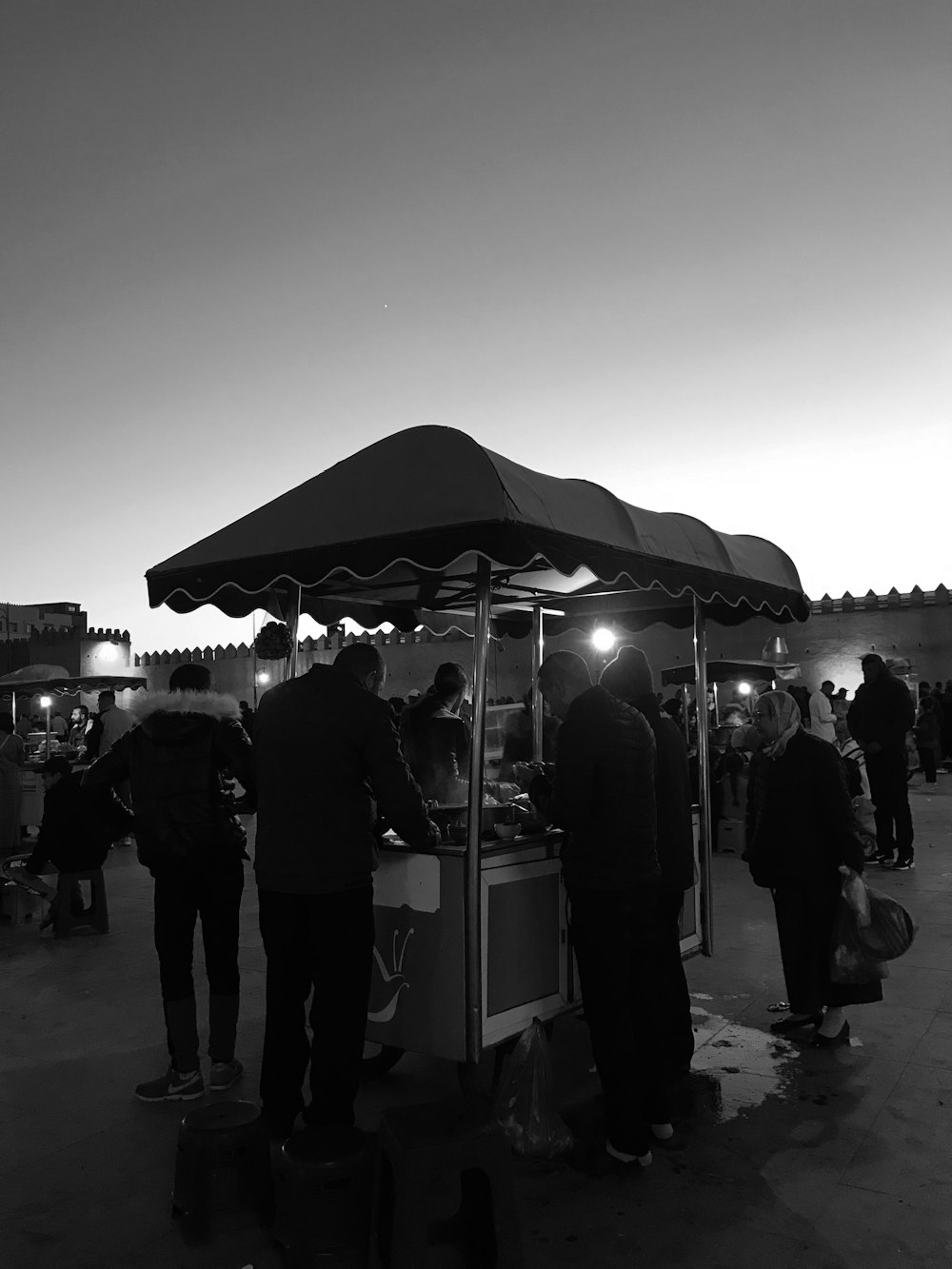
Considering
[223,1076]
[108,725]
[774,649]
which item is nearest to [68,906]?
[108,725]

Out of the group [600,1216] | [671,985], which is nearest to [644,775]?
[671,985]

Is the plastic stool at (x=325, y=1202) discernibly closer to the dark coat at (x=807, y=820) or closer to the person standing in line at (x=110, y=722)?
the dark coat at (x=807, y=820)

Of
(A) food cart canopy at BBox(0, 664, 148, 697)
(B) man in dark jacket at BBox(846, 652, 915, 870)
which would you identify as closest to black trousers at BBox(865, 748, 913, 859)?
(B) man in dark jacket at BBox(846, 652, 915, 870)

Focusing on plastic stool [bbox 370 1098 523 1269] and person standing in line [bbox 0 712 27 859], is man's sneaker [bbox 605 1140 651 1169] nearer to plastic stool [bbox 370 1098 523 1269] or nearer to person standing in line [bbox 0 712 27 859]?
plastic stool [bbox 370 1098 523 1269]

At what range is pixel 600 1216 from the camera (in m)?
2.96

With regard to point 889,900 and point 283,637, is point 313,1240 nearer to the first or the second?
point 283,637

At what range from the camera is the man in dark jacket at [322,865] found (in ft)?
10.5

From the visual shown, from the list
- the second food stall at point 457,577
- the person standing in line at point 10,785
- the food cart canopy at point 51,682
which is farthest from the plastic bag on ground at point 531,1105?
the food cart canopy at point 51,682

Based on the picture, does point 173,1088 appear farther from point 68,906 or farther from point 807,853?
point 68,906

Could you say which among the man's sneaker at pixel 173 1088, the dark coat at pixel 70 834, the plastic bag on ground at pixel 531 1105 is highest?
the dark coat at pixel 70 834

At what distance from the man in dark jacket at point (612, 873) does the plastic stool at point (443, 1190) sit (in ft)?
2.49

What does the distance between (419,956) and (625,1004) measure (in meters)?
0.87

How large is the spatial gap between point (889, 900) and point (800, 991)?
588mm

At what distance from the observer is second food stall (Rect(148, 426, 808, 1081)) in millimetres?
3572
